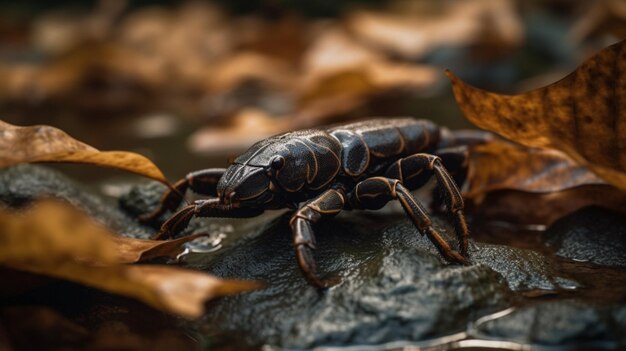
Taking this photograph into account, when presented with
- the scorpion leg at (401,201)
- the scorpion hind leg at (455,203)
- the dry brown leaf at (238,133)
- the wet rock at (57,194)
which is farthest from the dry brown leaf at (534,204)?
the dry brown leaf at (238,133)

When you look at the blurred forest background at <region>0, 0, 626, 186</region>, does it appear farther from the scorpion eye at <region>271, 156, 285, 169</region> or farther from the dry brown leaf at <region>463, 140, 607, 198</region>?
the scorpion eye at <region>271, 156, 285, 169</region>

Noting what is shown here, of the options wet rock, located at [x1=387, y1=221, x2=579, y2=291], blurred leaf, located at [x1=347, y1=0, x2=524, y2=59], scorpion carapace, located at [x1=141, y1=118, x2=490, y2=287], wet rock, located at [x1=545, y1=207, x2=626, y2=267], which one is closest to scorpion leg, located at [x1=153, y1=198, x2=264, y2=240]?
scorpion carapace, located at [x1=141, y1=118, x2=490, y2=287]

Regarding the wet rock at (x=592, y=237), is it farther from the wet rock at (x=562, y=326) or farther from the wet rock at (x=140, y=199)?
the wet rock at (x=140, y=199)

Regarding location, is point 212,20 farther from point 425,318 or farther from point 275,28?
point 425,318

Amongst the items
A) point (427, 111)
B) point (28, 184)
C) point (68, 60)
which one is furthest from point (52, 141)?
point (68, 60)

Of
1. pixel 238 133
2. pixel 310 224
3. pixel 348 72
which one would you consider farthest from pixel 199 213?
pixel 348 72

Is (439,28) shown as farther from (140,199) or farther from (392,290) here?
(392,290)
